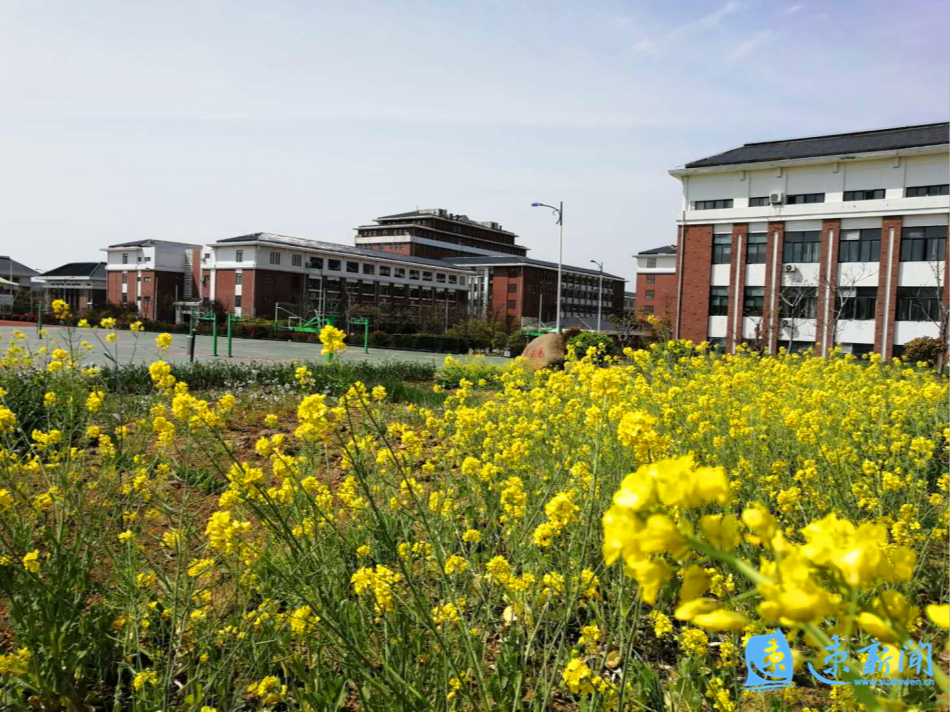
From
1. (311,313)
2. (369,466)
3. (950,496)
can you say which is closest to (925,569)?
(950,496)

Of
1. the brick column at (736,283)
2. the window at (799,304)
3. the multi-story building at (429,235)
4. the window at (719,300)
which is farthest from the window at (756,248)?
the multi-story building at (429,235)

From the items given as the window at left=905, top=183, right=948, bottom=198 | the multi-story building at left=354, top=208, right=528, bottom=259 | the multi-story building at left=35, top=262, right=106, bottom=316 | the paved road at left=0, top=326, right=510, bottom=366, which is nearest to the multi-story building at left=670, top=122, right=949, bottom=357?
the window at left=905, top=183, right=948, bottom=198

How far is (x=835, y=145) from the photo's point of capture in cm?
3181

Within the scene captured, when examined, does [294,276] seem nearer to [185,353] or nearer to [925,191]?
[185,353]

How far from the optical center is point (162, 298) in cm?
5878

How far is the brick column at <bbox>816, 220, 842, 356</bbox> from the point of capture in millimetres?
30750

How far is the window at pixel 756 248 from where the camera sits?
3275cm

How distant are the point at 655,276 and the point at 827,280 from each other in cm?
3350

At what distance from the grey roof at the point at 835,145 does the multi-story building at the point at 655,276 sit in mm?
28804

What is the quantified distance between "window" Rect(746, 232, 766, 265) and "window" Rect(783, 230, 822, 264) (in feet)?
3.12

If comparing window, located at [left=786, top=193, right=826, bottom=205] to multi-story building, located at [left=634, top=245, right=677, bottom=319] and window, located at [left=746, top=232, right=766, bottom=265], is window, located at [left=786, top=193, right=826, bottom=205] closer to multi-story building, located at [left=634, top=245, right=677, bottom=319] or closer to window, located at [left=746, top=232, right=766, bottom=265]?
window, located at [left=746, top=232, right=766, bottom=265]

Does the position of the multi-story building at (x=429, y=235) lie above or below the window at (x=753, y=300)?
above

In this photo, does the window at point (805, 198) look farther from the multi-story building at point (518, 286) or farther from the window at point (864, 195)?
the multi-story building at point (518, 286)

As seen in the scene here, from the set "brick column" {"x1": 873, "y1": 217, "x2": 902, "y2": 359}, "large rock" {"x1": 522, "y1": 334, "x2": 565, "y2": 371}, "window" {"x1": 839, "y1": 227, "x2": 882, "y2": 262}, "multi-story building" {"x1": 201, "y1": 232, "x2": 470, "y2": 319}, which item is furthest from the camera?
"multi-story building" {"x1": 201, "y1": 232, "x2": 470, "y2": 319}
